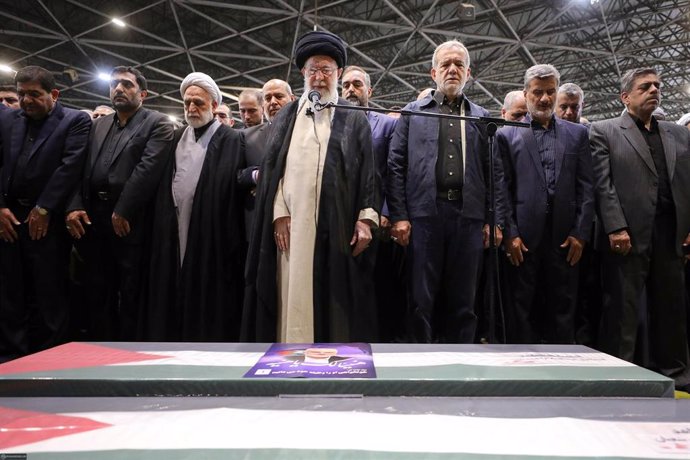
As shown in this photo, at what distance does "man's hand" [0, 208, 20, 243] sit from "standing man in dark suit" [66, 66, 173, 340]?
380mm

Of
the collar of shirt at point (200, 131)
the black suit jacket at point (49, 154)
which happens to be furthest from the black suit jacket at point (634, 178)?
the black suit jacket at point (49, 154)

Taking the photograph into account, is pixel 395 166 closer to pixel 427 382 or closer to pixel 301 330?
pixel 301 330

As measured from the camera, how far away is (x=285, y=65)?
11.8 metres

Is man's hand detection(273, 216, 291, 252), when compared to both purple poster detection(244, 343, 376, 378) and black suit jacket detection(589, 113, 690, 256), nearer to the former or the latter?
purple poster detection(244, 343, 376, 378)

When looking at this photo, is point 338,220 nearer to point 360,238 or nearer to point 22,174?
point 360,238

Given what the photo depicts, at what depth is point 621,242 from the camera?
2.69 metres

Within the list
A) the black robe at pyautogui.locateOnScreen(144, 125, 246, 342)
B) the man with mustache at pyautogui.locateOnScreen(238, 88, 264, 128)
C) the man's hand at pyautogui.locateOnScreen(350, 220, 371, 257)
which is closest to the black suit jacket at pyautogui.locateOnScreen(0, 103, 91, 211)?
the black robe at pyautogui.locateOnScreen(144, 125, 246, 342)

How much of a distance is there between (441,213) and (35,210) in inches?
98.8

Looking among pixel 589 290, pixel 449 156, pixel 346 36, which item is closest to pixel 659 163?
pixel 589 290

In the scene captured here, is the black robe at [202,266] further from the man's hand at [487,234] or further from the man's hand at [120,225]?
the man's hand at [487,234]

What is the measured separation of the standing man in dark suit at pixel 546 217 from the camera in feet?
8.86

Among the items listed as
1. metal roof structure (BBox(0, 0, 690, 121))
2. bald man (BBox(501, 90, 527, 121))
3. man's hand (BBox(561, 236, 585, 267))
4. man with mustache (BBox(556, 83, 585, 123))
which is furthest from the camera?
metal roof structure (BBox(0, 0, 690, 121))

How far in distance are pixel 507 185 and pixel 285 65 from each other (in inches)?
400

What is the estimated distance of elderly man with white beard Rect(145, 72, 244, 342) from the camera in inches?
109
